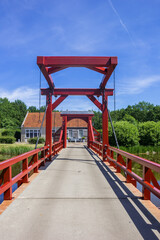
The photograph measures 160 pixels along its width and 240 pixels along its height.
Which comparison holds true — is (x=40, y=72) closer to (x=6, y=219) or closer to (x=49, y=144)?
(x=49, y=144)

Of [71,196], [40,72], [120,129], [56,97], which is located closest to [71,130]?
[120,129]

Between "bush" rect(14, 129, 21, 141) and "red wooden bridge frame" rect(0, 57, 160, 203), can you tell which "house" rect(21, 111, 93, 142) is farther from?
"red wooden bridge frame" rect(0, 57, 160, 203)

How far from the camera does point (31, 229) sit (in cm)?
308

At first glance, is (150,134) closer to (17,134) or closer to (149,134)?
(149,134)

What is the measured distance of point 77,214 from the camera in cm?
363

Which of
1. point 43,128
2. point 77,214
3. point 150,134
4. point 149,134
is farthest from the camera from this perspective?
point 43,128

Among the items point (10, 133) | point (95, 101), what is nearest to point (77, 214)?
point (95, 101)

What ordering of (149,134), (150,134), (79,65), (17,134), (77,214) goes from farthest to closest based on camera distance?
(17,134)
(149,134)
(150,134)
(79,65)
(77,214)

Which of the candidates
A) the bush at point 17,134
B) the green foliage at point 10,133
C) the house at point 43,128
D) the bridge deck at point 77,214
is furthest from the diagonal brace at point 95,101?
the bush at point 17,134

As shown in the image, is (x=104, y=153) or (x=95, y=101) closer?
→ (x=104, y=153)

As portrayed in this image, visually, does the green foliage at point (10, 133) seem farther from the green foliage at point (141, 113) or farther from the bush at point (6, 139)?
the green foliage at point (141, 113)

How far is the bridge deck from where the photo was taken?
296 cm

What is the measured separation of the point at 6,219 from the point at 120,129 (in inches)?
892

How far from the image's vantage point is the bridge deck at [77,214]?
117 inches
